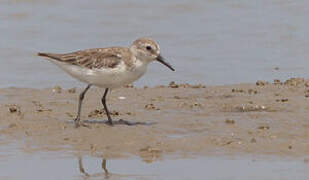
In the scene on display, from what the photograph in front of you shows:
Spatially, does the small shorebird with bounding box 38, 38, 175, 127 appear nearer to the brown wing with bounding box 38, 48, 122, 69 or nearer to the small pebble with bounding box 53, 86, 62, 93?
the brown wing with bounding box 38, 48, 122, 69

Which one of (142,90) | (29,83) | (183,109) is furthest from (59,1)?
(183,109)

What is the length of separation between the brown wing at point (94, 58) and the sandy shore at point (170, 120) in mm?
843

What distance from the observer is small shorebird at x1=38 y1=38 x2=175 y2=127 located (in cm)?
1052

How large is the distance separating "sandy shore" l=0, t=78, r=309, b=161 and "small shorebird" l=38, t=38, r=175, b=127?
0.57 metres

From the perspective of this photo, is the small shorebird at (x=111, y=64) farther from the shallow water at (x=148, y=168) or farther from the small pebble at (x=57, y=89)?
the small pebble at (x=57, y=89)

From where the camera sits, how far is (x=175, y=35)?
16.6 m

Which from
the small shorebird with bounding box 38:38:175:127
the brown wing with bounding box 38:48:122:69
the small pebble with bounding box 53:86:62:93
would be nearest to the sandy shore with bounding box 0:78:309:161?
the small pebble with bounding box 53:86:62:93

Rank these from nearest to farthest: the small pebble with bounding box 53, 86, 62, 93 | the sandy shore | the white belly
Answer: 1. the sandy shore
2. the white belly
3. the small pebble with bounding box 53, 86, 62, 93

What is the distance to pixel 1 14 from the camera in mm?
17797

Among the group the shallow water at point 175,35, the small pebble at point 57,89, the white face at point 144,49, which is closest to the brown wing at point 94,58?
the white face at point 144,49

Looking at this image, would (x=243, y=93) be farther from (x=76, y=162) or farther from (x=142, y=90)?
(x=76, y=162)

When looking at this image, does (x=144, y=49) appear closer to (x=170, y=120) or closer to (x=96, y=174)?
(x=170, y=120)

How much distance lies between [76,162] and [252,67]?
20.6 feet

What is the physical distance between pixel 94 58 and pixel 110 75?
36 centimetres
